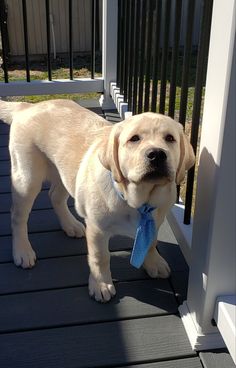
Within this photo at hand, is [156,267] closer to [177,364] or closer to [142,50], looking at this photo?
[177,364]

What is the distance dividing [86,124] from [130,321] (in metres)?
0.96

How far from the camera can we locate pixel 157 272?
2.26 metres

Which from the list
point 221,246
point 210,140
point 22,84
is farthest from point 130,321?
point 22,84

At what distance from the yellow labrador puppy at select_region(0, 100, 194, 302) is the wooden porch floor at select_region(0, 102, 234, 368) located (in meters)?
0.08

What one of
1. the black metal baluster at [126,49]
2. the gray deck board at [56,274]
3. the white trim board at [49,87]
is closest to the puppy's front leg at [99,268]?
the gray deck board at [56,274]

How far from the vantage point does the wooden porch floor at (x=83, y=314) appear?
1836mm

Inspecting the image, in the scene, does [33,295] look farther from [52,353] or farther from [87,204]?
[87,204]

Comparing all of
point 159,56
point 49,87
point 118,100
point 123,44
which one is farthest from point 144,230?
point 49,87

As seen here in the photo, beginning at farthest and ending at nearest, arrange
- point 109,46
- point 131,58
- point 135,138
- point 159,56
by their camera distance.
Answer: point 109,46 → point 131,58 → point 159,56 → point 135,138

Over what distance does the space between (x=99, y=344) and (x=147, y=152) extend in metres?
0.86

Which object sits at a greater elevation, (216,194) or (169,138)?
(169,138)

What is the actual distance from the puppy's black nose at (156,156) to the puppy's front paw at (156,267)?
2.56ft

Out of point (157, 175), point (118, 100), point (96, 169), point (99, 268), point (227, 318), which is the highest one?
point (157, 175)

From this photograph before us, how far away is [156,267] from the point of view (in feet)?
7.40
